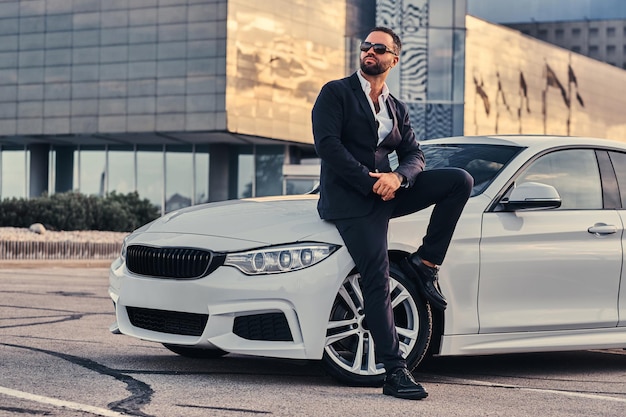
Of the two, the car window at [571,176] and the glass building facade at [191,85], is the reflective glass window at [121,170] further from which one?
the car window at [571,176]

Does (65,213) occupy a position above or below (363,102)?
below

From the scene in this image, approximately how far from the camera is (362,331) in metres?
6.49

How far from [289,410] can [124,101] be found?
5025cm

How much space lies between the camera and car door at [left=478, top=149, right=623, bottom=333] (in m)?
6.96

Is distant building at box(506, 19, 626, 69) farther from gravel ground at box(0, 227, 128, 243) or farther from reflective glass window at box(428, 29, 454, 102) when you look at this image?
gravel ground at box(0, 227, 128, 243)

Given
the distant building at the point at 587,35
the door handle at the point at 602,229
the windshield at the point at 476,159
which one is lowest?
the door handle at the point at 602,229

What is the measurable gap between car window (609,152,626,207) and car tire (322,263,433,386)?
6.72ft

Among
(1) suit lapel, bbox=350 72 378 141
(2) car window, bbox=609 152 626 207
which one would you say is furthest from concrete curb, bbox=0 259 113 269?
(1) suit lapel, bbox=350 72 378 141

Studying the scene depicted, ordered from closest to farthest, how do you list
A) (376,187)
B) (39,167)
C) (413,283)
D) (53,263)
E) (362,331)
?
(376,187) < (362,331) < (413,283) < (53,263) < (39,167)

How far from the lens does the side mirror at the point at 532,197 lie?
7062 mm

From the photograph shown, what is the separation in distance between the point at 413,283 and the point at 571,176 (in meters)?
1.74

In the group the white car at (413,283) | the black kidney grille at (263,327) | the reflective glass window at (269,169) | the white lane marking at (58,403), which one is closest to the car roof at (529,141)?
the white car at (413,283)

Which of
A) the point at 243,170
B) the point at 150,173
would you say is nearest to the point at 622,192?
the point at 243,170

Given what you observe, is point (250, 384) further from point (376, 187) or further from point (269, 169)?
point (269, 169)
